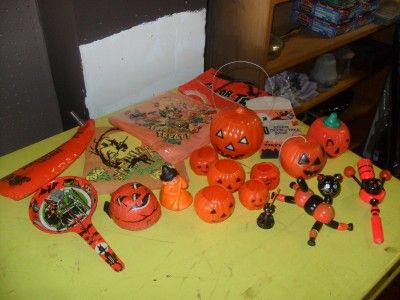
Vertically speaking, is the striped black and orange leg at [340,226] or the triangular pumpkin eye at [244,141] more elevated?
the triangular pumpkin eye at [244,141]

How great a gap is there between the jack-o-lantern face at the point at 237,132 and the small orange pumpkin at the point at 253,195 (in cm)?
9

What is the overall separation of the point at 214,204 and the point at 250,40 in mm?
549

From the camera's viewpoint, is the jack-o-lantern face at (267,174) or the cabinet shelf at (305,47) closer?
the jack-o-lantern face at (267,174)

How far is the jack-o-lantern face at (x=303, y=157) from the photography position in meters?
0.79

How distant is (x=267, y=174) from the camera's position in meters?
0.79

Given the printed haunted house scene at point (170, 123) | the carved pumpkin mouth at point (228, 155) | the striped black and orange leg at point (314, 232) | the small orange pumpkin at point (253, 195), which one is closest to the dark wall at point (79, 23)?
the printed haunted house scene at point (170, 123)

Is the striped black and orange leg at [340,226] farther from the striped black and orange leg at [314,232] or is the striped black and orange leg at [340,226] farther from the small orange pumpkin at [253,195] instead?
the small orange pumpkin at [253,195]

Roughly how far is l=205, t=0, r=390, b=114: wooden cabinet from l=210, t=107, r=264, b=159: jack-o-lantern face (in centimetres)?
32

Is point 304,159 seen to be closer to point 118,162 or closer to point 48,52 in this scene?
point 118,162

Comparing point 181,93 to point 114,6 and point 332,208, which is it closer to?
point 114,6

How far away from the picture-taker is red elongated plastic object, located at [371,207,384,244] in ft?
2.31

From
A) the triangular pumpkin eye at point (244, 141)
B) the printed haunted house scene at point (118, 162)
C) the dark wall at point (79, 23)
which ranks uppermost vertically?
the dark wall at point (79, 23)

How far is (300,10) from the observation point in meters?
1.37

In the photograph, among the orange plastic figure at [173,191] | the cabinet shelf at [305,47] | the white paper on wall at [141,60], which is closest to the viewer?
the orange plastic figure at [173,191]
